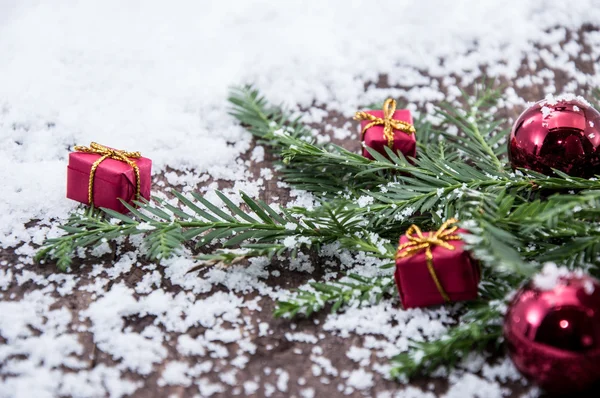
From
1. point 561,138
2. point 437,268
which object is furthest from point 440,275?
point 561,138

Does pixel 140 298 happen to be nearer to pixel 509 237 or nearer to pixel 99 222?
pixel 99 222

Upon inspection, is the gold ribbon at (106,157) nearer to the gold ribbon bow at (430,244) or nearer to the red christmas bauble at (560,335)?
the gold ribbon bow at (430,244)

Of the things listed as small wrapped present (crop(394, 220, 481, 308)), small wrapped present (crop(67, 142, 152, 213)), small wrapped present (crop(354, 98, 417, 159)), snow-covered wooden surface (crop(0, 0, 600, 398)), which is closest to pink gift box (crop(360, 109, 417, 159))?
small wrapped present (crop(354, 98, 417, 159))

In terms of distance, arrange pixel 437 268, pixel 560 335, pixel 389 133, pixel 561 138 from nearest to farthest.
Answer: pixel 560 335, pixel 437 268, pixel 561 138, pixel 389 133

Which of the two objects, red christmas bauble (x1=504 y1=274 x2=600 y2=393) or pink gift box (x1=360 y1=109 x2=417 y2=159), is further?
pink gift box (x1=360 y1=109 x2=417 y2=159)

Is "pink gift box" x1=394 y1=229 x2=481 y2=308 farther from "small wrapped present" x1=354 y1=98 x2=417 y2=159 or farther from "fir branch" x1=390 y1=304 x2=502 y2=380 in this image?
"small wrapped present" x1=354 y1=98 x2=417 y2=159

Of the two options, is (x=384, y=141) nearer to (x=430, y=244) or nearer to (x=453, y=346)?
(x=430, y=244)
